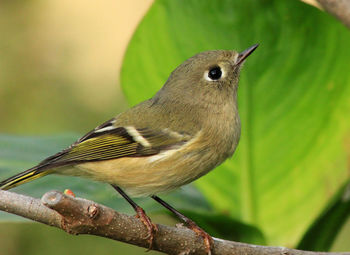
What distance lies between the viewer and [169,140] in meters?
2.37

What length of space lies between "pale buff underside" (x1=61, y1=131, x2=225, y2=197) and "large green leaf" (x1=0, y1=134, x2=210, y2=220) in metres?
0.32

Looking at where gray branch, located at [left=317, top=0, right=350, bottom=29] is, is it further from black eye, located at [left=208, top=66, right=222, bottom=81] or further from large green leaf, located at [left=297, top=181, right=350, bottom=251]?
large green leaf, located at [left=297, top=181, right=350, bottom=251]

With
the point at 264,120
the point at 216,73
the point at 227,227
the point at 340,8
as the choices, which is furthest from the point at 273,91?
the point at 227,227

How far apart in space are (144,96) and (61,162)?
0.81 meters

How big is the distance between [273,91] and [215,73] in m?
0.33

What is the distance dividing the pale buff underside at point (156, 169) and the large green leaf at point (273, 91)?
56 cm

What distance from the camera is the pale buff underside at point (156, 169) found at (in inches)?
87.9

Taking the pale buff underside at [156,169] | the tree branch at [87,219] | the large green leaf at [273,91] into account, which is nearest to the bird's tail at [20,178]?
the pale buff underside at [156,169]

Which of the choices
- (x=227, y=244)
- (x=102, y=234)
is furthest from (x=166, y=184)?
(x=102, y=234)

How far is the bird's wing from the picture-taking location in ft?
7.48

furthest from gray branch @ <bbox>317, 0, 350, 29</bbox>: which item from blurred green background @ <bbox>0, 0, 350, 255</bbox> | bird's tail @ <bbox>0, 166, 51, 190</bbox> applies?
bird's tail @ <bbox>0, 166, 51, 190</bbox>

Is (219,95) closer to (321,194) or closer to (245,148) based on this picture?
(245,148)

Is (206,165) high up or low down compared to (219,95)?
down

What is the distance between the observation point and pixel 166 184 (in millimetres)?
2244
